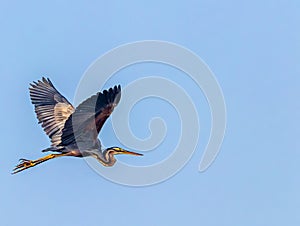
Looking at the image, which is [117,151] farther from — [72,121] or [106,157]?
[72,121]

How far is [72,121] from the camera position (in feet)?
77.5

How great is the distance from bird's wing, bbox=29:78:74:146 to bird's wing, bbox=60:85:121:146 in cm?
101

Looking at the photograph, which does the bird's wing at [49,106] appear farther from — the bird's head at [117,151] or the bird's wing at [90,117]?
the bird's head at [117,151]

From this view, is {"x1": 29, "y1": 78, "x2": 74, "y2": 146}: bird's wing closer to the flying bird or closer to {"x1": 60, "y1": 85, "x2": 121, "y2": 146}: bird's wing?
the flying bird

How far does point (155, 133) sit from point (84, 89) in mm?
2857

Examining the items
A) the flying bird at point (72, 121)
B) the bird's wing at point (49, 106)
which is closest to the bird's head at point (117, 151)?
the flying bird at point (72, 121)

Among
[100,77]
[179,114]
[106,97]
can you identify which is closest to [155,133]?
[179,114]

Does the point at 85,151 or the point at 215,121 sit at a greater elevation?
the point at 215,121

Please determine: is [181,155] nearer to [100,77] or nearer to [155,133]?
[155,133]

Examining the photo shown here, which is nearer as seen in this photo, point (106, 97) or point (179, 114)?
point (106, 97)

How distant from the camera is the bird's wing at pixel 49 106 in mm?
26297

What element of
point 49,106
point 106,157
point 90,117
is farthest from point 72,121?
point 49,106

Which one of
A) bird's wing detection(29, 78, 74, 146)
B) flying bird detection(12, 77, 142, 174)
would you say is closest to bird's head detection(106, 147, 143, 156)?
flying bird detection(12, 77, 142, 174)

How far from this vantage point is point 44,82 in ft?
87.7
